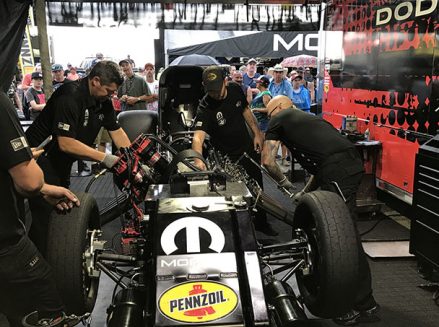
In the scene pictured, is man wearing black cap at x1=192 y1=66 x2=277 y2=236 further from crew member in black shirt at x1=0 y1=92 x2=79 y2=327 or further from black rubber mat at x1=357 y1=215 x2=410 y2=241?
crew member in black shirt at x1=0 y1=92 x2=79 y2=327

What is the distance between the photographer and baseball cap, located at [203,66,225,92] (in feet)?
12.6

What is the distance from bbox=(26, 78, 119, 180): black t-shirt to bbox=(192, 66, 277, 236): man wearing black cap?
97cm

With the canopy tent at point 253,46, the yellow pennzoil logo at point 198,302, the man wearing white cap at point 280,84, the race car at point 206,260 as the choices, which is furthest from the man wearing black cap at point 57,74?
the yellow pennzoil logo at point 198,302

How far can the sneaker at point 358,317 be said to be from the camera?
8.91 ft

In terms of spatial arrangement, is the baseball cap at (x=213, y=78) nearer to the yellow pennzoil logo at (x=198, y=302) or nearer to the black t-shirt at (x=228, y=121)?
the black t-shirt at (x=228, y=121)

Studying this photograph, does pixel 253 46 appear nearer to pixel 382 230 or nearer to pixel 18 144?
pixel 382 230

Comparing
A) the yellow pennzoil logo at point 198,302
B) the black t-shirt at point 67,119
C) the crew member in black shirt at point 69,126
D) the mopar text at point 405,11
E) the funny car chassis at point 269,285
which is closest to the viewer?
the yellow pennzoil logo at point 198,302

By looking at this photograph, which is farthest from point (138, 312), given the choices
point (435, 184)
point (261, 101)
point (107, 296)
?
point (261, 101)

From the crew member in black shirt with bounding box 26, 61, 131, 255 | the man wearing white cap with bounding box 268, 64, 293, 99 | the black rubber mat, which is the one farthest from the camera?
the man wearing white cap with bounding box 268, 64, 293, 99

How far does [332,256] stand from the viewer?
2.08m

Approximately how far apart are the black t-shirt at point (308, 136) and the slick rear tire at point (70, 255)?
Result: 1.65 meters

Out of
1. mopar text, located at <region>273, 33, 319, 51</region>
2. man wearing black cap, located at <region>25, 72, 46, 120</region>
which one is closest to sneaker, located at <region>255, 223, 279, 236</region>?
man wearing black cap, located at <region>25, 72, 46, 120</region>

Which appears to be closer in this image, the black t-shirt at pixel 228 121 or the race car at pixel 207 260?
the race car at pixel 207 260

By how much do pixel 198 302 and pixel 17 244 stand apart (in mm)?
776
